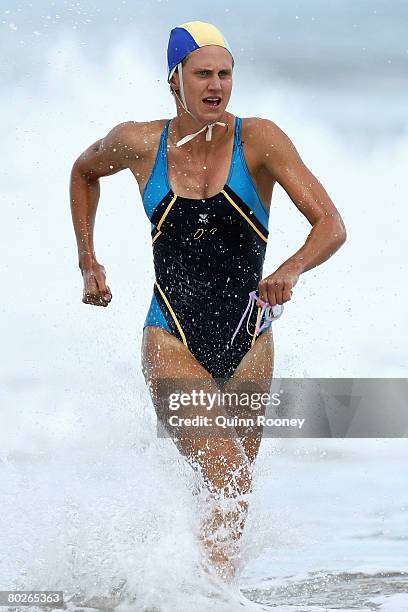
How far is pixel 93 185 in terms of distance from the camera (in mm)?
5262

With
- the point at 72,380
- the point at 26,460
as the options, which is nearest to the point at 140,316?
the point at 72,380

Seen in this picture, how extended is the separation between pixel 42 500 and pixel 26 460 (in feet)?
5.91

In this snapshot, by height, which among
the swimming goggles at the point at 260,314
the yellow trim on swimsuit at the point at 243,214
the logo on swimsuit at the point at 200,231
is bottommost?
the swimming goggles at the point at 260,314

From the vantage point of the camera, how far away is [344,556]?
565cm

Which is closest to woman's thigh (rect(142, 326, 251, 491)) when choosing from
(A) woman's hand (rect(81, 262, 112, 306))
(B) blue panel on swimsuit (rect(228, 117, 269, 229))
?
(A) woman's hand (rect(81, 262, 112, 306))

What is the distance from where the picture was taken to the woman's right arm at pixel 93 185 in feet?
16.1

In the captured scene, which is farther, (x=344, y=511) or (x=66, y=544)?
(x=344, y=511)

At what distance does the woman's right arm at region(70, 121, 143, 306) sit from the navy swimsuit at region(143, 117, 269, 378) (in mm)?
205

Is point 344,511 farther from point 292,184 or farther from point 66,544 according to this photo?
point 292,184

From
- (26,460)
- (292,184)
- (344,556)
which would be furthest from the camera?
(26,460)
